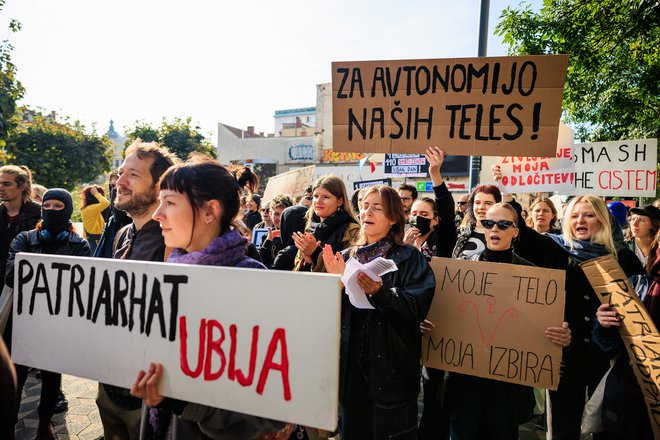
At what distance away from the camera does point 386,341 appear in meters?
2.48

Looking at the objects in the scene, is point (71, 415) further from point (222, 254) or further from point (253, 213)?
point (253, 213)

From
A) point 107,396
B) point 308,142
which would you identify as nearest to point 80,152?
point 308,142

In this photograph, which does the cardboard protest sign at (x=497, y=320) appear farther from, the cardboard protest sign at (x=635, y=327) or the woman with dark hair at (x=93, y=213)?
the woman with dark hair at (x=93, y=213)

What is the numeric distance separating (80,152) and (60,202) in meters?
22.1

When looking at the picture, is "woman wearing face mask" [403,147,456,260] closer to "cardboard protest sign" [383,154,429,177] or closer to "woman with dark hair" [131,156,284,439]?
"woman with dark hair" [131,156,284,439]

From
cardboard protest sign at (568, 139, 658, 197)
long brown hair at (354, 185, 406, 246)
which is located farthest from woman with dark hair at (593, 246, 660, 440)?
cardboard protest sign at (568, 139, 658, 197)

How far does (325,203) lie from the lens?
3.45 metres

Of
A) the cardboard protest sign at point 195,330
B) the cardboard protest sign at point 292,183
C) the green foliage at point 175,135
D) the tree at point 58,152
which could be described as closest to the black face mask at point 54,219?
the cardboard protest sign at point 195,330

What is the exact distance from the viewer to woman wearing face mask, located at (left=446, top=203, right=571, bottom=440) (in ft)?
8.64

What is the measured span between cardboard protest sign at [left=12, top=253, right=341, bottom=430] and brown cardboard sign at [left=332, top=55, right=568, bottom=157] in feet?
5.79

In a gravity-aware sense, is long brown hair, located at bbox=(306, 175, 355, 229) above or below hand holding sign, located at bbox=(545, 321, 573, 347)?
above

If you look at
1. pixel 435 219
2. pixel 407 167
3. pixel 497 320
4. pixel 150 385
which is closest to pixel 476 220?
pixel 435 219

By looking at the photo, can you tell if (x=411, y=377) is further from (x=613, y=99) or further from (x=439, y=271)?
(x=613, y=99)

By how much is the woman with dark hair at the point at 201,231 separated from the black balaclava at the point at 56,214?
2112mm
